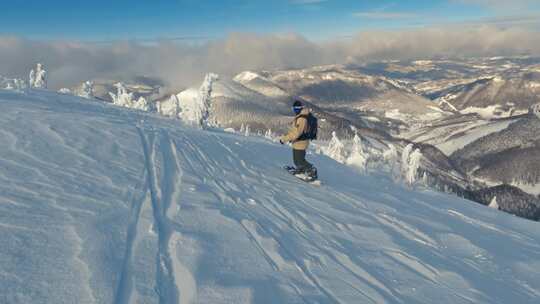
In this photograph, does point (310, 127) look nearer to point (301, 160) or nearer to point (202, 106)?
point (301, 160)

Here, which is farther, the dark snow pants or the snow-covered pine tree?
the snow-covered pine tree

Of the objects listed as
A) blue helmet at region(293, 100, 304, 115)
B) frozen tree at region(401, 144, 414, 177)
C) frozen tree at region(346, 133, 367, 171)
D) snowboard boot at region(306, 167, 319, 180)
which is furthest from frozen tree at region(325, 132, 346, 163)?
blue helmet at region(293, 100, 304, 115)

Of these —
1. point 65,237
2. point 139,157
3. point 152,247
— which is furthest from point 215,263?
point 139,157

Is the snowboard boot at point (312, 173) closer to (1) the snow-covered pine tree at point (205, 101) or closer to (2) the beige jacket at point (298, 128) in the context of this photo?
(2) the beige jacket at point (298, 128)

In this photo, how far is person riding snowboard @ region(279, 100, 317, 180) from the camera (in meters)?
12.1

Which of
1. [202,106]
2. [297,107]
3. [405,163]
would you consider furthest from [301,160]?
[405,163]

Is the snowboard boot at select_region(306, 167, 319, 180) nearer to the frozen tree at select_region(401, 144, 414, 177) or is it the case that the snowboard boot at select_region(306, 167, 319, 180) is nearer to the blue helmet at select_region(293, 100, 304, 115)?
the blue helmet at select_region(293, 100, 304, 115)

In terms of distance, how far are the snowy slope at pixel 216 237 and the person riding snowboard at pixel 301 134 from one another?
2.03 ft

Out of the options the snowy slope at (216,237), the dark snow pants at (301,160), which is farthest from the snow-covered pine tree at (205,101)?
the snowy slope at (216,237)

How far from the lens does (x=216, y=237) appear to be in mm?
6457

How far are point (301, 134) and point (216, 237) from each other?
630 cm

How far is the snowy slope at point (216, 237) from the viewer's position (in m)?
4.76

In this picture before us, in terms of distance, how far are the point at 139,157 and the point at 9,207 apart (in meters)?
5.63

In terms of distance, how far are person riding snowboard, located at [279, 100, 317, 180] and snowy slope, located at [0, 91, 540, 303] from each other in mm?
620
